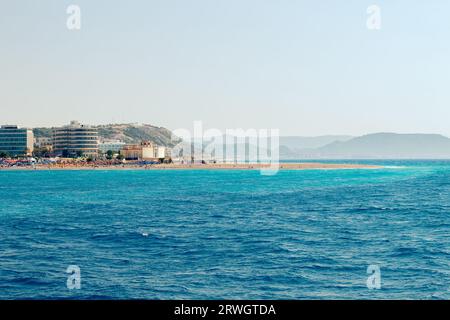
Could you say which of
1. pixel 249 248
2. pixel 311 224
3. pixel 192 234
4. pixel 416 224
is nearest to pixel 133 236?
pixel 192 234

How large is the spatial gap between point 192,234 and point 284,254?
13.5 metres

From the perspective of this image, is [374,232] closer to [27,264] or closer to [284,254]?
[284,254]

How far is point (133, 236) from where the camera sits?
161 ft

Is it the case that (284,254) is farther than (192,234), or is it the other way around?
(192,234)

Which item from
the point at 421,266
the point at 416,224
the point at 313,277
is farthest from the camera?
the point at 416,224
